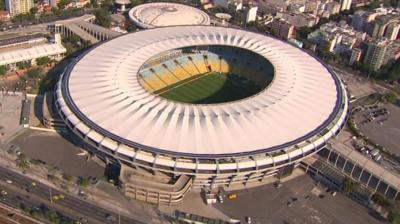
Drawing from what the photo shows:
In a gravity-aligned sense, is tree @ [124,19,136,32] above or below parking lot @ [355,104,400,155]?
above

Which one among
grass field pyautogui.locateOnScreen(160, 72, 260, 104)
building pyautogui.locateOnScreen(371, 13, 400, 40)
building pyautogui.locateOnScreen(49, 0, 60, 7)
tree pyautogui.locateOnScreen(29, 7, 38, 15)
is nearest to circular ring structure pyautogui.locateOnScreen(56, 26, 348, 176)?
grass field pyautogui.locateOnScreen(160, 72, 260, 104)

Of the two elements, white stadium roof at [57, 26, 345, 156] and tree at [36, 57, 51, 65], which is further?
tree at [36, 57, 51, 65]

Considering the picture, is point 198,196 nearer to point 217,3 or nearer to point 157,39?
point 157,39

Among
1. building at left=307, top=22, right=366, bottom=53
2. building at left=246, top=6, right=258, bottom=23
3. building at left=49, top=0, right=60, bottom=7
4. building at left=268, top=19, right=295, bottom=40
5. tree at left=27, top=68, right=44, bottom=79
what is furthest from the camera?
building at left=246, top=6, right=258, bottom=23

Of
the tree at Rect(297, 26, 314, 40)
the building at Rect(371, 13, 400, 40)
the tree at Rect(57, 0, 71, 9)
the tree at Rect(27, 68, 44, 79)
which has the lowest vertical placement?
the tree at Rect(27, 68, 44, 79)

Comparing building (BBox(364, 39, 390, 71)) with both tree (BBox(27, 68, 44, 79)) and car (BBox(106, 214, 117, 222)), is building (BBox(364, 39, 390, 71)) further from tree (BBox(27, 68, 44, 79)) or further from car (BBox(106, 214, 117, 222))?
tree (BBox(27, 68, 44, 79))

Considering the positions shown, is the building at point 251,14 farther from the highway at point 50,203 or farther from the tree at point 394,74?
the highway at point 50,203

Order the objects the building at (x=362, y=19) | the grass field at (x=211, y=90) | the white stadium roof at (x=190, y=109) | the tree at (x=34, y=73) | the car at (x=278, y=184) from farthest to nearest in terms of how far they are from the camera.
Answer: the building at (x=362, y=19) → the tree at (x=34, y=73) → the grass field at (x=211, y=90) → the car at (x=278, y=184) → the white stadium roof at (x=190, y=109)

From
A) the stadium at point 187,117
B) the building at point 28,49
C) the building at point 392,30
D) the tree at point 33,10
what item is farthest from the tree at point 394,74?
the tree at point 33,10
